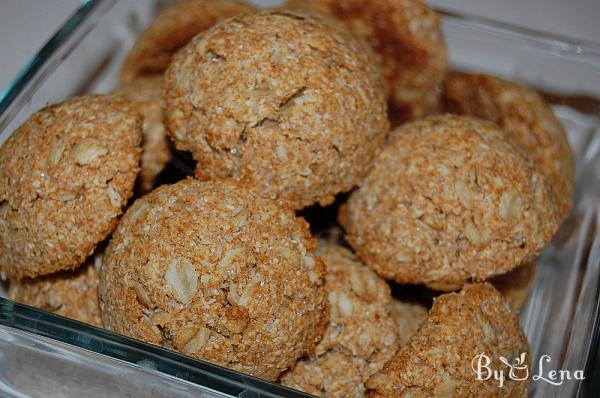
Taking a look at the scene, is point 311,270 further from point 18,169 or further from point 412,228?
point 18,169

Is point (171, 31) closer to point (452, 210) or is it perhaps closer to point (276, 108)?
point (276, 108)

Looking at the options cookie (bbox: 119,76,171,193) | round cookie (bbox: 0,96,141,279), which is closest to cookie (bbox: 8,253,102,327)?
round cookie (bbox: 0,96,141,279)

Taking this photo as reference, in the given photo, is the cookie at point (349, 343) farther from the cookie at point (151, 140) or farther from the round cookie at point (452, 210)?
the cookie at point (151, 140)

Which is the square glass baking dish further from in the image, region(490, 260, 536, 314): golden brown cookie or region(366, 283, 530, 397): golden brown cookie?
region(366, 283, 530, 397): golden brown cookie

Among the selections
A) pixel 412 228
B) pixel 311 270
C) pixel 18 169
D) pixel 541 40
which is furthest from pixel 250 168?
pixel 541 40

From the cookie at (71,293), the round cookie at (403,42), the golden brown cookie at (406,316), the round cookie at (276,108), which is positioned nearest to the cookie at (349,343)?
the golden brown cookie at (406,316)

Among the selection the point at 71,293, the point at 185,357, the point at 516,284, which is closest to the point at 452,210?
the point at 516,284
